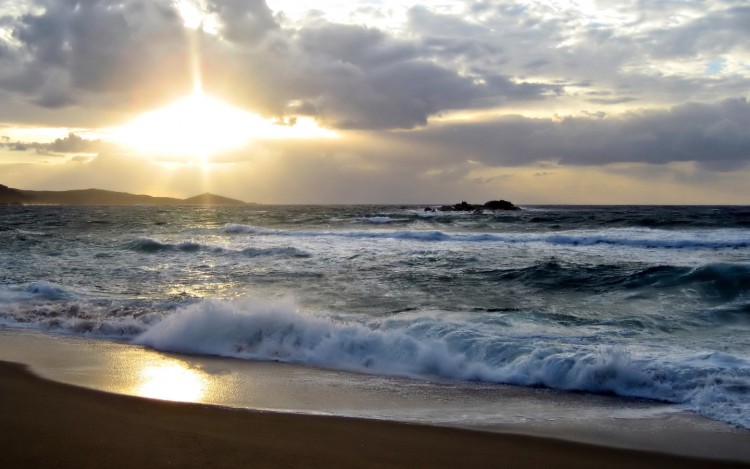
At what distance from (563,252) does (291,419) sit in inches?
777

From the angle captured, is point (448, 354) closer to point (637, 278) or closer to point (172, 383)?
point (172, 383)

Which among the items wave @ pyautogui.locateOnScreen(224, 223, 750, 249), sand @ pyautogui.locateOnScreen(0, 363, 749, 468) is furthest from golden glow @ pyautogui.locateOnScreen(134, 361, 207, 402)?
wave @ pyautogui.locateOnScreen(224, 223, 750, 249)

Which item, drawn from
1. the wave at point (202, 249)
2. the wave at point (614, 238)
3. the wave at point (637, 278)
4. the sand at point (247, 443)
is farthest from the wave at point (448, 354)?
the wave at point (614, 238)

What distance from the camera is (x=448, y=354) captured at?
27.7 ft

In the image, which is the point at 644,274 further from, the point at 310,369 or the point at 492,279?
the point at 310,369

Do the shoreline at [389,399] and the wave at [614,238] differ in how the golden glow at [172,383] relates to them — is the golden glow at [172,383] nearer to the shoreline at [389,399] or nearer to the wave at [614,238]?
the shoreline at [389,399]

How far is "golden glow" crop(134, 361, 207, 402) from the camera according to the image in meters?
6.69

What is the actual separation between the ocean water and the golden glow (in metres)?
1.15

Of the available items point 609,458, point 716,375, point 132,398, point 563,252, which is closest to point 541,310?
point 716,375

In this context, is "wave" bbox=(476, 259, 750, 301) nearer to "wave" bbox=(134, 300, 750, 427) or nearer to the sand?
"wave" bbox=(134, 300, 750, 427)

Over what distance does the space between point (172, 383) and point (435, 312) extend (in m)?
5.49

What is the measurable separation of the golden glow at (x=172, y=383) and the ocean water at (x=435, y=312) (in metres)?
1.15

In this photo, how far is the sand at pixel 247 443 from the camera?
4.73 m

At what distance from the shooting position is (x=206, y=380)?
24.5ft
